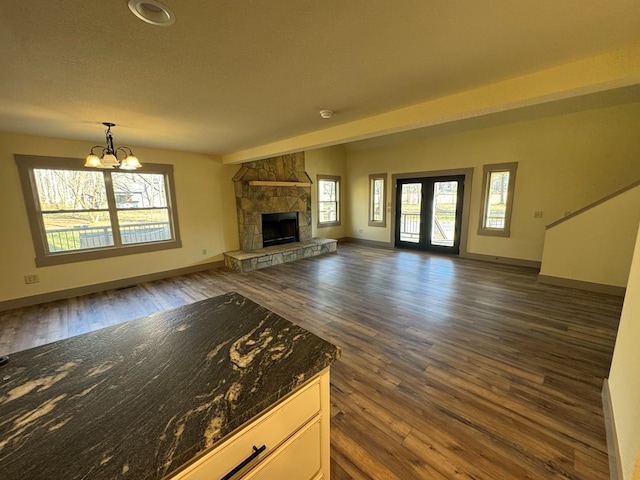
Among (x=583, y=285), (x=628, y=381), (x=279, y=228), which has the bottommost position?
(x=583, y=285)

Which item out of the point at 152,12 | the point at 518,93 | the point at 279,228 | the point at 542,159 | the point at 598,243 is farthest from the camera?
the point at 279,228

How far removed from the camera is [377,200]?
750 cm

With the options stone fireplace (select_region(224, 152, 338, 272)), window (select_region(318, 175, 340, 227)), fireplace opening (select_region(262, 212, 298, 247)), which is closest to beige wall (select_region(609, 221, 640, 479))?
stone fireplace (select_region(224, 152, 338, 272))

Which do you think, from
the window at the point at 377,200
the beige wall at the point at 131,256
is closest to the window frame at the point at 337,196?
the window at the point at 377,200

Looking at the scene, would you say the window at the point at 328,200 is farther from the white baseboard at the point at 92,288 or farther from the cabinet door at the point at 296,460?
the cabinet door at the point at 296,460

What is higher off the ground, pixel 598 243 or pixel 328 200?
pixel 328 200

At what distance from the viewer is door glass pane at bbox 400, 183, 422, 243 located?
6.67 metres

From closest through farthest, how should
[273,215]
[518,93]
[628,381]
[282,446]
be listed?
[282,446] < [628,381] < [518,93] < [273,215]

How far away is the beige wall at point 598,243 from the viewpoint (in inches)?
138

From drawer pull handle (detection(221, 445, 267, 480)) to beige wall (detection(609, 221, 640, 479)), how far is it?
1.62 metres

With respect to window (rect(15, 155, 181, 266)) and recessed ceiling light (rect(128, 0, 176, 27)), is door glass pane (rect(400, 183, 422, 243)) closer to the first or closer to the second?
window (rect(15, 155, 181, 266))

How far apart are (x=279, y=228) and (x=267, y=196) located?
35.5 inches

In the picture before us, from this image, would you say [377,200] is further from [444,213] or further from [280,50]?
[280,50]

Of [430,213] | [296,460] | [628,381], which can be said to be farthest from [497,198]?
[296,460]
